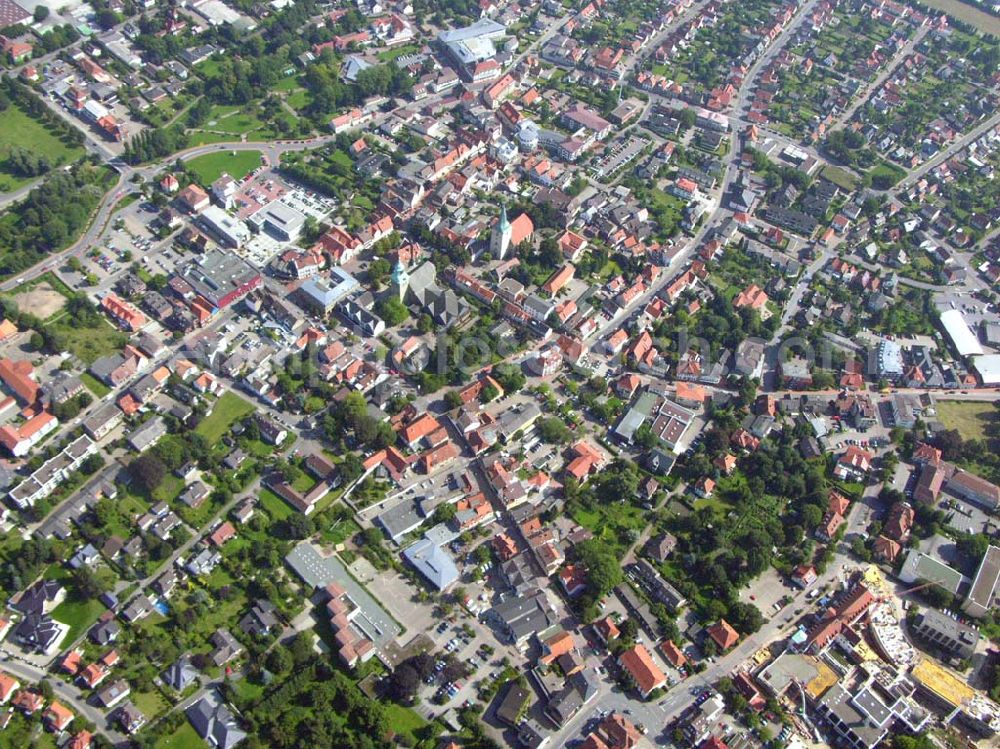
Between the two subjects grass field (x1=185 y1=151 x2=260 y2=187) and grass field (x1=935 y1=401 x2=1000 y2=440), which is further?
grass field (x1=185 y1=151 x2=260 y2=187)

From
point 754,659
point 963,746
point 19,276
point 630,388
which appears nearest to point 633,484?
point 630,388

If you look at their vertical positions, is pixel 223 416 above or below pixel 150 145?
below

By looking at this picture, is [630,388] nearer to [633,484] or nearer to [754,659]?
[633,484]

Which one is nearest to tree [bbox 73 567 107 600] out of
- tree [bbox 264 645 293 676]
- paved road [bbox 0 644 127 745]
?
paved road [bbox 0 644 127 745]

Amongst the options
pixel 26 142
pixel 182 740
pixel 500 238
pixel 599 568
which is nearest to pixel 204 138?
pixel 26 142

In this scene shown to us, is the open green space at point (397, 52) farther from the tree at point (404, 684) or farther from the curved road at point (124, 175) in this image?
the tree at point (404, 684)

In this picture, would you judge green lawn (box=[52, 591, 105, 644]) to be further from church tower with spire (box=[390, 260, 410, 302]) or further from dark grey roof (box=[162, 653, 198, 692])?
church tower with spire (box=[390, 260, 410, 302])

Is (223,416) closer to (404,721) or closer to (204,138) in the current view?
(404,721)
